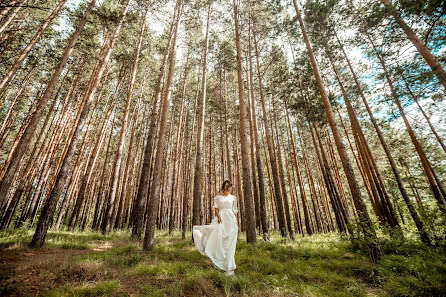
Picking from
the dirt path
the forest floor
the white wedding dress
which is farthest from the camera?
the white wedding dress

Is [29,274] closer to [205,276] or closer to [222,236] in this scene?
[205,276]

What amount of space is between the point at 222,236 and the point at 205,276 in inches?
34.3

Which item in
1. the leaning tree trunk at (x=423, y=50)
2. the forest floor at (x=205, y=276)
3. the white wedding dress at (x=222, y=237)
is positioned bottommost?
the forest floor at (x=205, y=276)

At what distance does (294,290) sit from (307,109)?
10155 millimetres

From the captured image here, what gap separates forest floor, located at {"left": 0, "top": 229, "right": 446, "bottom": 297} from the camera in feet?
9.57

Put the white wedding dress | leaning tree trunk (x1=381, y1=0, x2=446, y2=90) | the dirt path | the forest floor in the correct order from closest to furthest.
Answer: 1. the dirt path
2. the forest floor
3. the white wedding dress
4. leaning tree trunk (x1=381, y1=0, x2=446, y2=90)

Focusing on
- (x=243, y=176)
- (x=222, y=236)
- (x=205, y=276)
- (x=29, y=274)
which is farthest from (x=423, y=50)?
(x=29, y=274)

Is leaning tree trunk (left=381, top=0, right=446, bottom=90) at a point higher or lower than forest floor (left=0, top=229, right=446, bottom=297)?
higher

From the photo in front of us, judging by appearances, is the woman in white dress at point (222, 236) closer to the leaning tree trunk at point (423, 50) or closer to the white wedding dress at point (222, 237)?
the white wedding dress at point (222, 237)

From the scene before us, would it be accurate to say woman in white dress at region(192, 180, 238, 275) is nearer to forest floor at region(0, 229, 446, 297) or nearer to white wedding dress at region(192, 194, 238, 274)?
white wedding dress at region(192, 194, 238, 274)

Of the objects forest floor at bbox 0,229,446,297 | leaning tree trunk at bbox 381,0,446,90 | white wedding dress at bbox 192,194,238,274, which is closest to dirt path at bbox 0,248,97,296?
forest floor at bbox 0,229,446,297

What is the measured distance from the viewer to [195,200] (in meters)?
7.89

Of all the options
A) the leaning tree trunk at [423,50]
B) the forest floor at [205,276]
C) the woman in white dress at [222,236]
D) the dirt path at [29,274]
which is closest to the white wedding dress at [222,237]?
the woman in white dress at [222,236]

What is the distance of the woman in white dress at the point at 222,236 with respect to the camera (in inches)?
158
